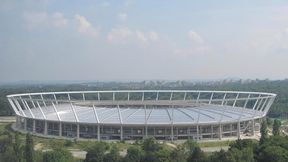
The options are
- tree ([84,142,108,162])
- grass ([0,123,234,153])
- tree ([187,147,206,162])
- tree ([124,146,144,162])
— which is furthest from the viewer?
grass ([0,123,234,153])

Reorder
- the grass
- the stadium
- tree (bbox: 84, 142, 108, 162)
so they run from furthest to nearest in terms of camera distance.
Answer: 1. the stadium
2. the grass
3. tree (bbox: 84, 142, 108, 162)

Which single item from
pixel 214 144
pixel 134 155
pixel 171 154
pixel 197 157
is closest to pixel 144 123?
pixel 214 144

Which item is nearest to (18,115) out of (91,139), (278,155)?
(91,139)

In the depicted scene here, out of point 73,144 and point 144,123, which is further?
point 144,123

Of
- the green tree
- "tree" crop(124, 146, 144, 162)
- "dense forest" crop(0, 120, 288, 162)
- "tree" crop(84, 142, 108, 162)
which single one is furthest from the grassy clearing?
"tree" crop(84, 142, 108, 162)

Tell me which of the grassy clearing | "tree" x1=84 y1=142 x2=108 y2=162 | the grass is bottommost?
the grassy clearing

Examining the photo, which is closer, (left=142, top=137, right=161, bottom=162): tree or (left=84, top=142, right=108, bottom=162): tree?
(left=142, top=137, right=161, bottom=162): tree

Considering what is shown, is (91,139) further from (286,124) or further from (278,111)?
(278,111)

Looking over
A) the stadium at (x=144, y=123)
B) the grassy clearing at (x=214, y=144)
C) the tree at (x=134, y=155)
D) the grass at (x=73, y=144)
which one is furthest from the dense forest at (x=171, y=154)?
the stadium at (x=144, y=123)

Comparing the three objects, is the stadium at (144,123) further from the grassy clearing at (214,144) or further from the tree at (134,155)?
the tree at (134,155)

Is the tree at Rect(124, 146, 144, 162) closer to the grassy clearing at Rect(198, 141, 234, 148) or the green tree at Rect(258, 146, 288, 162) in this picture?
the green tree at Rect(258, 146, 288, 162)

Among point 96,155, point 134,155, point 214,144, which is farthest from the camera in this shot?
point 214,144

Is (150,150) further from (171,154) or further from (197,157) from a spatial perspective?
(197,157)

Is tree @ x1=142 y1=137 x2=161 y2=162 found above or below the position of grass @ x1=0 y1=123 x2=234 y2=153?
above
